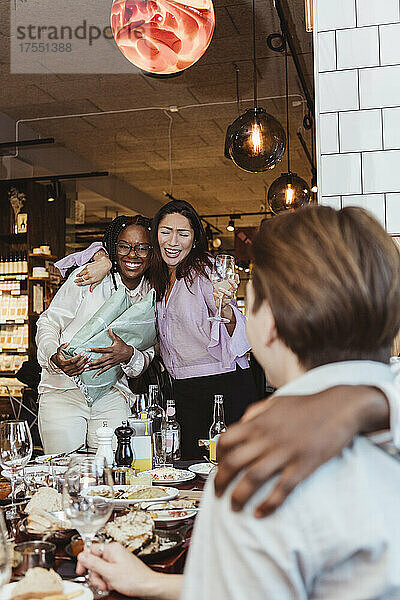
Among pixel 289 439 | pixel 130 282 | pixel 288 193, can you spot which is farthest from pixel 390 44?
pixel 288 193

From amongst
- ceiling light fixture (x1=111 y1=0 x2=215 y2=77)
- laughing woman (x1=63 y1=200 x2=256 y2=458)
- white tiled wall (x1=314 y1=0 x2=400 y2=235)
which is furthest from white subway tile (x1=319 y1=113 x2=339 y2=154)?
laughing woman (x1=63 y1=200 x2=256 y2=458)

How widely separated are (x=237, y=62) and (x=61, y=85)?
164cm

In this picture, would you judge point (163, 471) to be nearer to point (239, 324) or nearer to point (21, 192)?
point (239, 324)

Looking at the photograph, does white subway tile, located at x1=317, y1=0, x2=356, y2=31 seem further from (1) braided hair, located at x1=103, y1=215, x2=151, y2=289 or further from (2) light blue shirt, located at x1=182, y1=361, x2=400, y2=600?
(2) light blue shirt, located at x1=182, y1=361, x2=400, y2=600

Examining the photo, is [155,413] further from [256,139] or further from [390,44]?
[256,139]

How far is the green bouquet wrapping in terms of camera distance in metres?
2.75

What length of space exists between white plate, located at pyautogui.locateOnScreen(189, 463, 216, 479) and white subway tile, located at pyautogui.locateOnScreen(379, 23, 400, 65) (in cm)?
149

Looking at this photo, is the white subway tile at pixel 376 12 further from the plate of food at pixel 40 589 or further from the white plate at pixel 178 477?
the plate of food at pixel 40 589

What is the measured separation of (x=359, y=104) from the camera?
94.9 inches

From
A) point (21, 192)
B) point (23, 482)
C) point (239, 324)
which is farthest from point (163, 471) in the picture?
point (21, 192)

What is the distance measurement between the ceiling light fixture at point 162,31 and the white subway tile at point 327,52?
399mm

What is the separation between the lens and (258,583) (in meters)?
0.70

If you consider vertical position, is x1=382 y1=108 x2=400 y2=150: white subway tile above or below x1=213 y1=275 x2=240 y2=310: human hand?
above

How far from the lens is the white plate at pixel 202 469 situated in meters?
2.14
